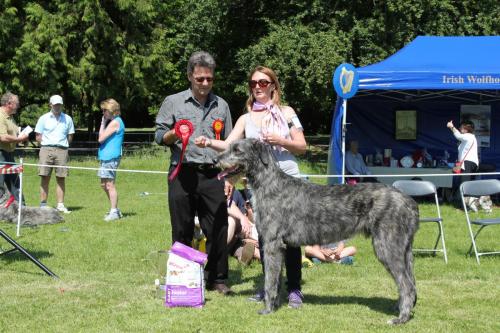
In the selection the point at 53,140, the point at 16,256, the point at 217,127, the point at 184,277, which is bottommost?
the point at 16,256

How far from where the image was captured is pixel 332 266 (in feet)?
22.2

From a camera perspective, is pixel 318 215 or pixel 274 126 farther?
pixel 274 126

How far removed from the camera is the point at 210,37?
2428cm

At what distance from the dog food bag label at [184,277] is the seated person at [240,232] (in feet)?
4.96

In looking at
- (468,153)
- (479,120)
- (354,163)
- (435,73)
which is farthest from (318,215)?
(479,120)

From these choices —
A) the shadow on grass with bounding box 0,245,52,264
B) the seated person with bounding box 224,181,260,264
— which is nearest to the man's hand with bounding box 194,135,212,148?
the seated person with bounding box 224,181,260,264

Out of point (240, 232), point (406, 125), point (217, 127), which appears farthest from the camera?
point (406, 125)

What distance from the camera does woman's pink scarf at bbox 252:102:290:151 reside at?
5.05 meters

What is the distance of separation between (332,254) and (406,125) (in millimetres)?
8246

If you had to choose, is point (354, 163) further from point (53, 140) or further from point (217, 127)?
point (217, 127)

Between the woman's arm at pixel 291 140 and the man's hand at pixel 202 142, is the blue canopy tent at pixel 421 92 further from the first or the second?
the man's hand at pixel 202 142

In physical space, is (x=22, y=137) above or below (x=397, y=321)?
above

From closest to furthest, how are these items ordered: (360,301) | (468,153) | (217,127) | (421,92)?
(217,127), (360,301), (468,153), (421,92)

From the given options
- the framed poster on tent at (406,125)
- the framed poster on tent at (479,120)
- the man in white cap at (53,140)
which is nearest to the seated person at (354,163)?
the framed poster on tent at (406,125)
